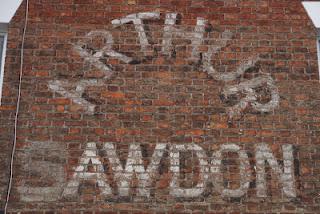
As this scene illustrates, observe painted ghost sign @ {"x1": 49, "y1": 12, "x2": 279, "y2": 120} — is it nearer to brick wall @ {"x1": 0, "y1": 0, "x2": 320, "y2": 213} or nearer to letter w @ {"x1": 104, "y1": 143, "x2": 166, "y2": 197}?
brick wall @ {"x1": 0, "y1": 0, "x2": 320, "y2": 213}

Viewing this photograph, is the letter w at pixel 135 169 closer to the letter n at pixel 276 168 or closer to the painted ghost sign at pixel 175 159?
the painted ghost sign at pixel 175 159

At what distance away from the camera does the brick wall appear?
4.56 m

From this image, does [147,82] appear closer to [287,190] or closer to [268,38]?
[268,38]

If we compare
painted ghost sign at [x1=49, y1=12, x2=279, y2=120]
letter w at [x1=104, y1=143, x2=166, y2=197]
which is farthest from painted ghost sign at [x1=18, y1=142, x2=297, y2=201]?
painted ghost sign at [x1=49, y1=12, x2=279, y2=120]

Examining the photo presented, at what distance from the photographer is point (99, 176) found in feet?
15.0

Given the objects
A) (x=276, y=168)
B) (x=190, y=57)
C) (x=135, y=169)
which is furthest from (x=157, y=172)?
(x=190, y=57)

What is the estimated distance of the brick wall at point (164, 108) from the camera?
4.56 m

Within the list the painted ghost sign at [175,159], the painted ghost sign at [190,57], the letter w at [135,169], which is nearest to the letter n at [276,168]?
the painted ghost sign at [175,159]

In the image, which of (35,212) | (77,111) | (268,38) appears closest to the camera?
(35,212)

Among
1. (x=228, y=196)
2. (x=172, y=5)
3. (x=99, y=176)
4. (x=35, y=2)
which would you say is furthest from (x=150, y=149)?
(x=35, y=2)

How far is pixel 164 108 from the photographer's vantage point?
4824 mm

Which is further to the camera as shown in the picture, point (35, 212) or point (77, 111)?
point (77, 111)

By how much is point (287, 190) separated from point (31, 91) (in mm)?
2641

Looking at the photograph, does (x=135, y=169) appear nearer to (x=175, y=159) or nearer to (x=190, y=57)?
(x=175, y=159)
